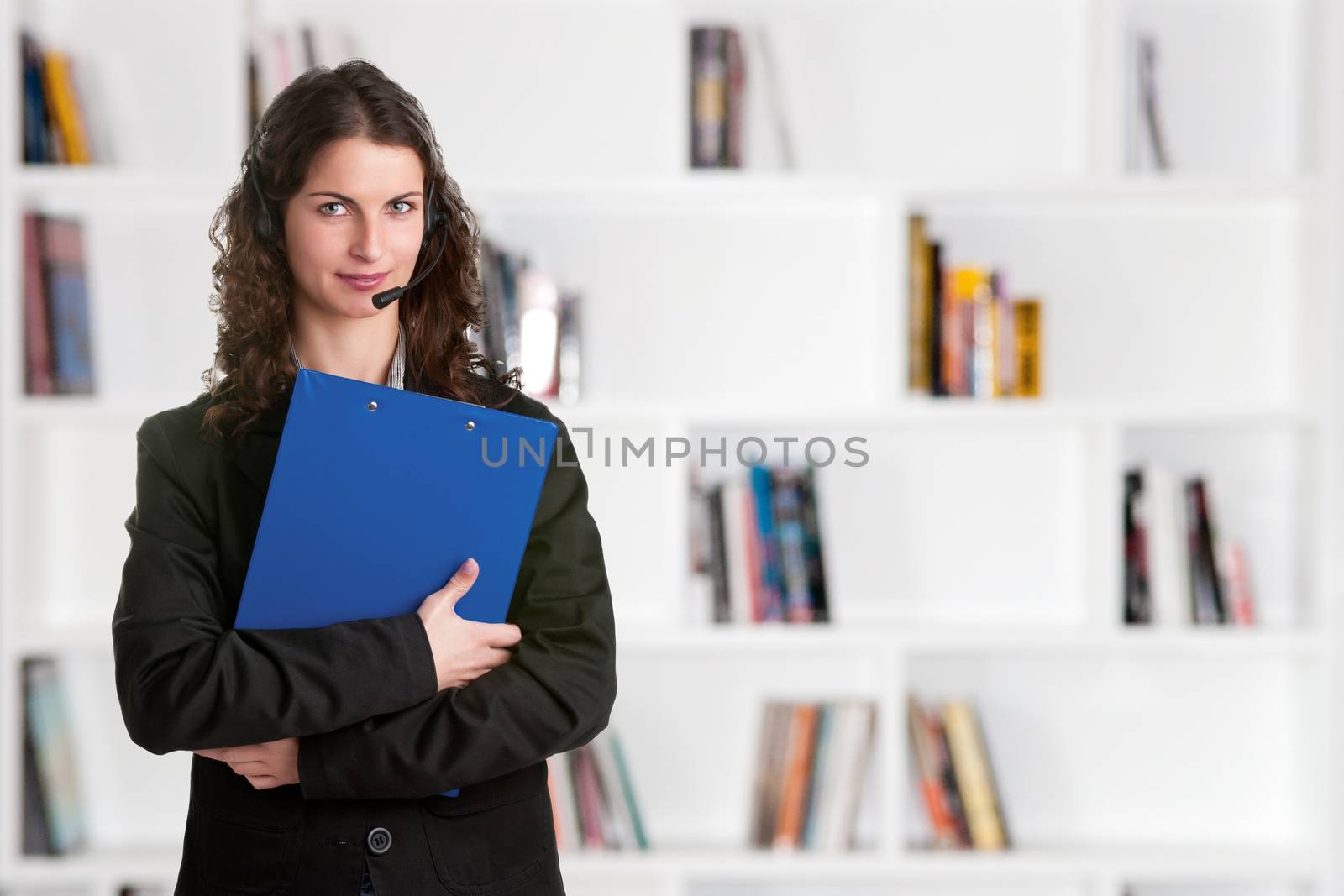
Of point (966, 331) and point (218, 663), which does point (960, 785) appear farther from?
point (218, 663)

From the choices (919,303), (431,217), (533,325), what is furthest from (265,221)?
(919,303)

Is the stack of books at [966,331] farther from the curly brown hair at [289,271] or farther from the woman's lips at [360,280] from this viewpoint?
the woman's lips at [360,280]

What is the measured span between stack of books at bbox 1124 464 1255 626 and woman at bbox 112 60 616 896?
126 cm

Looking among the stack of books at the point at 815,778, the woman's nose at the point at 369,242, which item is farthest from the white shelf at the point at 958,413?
the woman's nose at the point at 369,242

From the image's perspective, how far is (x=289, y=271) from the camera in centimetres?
112

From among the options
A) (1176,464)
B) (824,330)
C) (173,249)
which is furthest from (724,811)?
(173,249)

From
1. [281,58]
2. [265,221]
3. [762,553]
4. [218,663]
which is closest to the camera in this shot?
[218,663]

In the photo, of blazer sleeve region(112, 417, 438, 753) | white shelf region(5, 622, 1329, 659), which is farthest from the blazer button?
white shelf region(5, 622, 1329, 659)

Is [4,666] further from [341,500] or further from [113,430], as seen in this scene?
[341,500]

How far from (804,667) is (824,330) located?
623mm

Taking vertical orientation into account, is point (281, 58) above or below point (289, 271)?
above

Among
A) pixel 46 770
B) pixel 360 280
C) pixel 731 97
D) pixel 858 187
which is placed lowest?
pixel 46 770

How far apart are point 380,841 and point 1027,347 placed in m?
1.42

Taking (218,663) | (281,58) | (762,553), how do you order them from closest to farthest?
(218,663), (281,58), (762,553)
